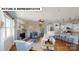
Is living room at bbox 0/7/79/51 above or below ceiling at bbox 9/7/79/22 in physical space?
below

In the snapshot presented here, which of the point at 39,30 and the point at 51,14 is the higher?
the point at 51,14

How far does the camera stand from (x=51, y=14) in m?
1.78

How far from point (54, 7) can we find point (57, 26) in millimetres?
254

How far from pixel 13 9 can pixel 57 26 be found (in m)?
0.62

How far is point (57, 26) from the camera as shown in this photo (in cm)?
179

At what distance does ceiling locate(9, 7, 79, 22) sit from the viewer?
5.75 feet

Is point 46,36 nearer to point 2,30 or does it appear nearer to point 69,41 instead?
point 69,41

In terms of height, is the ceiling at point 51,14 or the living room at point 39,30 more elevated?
the ceiling at point 51,14

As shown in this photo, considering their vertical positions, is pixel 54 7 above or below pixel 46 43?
above

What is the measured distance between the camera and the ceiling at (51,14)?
5.75 ft
